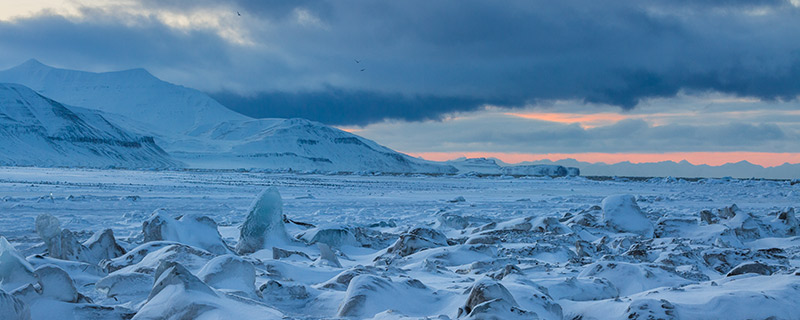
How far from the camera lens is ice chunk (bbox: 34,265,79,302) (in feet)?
12.3

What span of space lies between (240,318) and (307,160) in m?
187

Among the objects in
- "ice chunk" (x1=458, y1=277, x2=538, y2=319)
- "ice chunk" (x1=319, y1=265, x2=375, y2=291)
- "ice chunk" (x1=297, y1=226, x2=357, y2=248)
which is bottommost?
"ice chunk" (x1=297, y1=226, x2=357, y2=248)

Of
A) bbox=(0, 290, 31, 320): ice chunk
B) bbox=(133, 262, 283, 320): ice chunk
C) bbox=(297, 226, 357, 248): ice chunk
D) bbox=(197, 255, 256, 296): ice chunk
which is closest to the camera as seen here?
bbox=(0, 290, 31, 320): ice chunk

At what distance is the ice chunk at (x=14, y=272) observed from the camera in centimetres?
401

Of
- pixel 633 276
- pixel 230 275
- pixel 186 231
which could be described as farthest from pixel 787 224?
pixel 186 231

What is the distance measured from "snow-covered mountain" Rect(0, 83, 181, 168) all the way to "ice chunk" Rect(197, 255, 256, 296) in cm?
13121

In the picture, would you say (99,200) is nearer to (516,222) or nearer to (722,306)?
(516,222)

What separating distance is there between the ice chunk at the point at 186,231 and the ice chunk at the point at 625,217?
6.86 m

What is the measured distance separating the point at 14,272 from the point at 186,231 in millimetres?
3782

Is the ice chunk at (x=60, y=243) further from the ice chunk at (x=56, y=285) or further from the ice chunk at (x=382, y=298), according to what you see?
the ice chunk at (x=382, y=298)

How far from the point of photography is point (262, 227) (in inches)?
324

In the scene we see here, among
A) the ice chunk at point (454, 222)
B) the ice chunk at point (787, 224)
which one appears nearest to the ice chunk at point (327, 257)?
the ice chunk at point (454, 222)

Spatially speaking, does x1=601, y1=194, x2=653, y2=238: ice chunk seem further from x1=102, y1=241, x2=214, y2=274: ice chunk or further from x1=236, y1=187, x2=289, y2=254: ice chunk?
x1=102, y1=241, x2=214, y2=274: ice chunk

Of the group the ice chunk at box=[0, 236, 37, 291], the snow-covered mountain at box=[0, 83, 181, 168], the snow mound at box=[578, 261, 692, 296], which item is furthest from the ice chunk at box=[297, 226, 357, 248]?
the snow-covered mountain at box=[0, 83, 181, 168]
